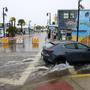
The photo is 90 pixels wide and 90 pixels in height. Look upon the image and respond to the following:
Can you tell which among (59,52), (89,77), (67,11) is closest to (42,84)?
(89,77)

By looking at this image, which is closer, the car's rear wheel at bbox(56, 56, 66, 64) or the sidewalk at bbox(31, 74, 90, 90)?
the sidewalk at bbox(31, 74, 90, 90)

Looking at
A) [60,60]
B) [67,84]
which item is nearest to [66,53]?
[60,60]

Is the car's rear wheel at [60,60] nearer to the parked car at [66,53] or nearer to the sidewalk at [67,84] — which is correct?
the parked car at [66,53]

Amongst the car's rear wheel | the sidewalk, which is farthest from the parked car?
the sidewalk

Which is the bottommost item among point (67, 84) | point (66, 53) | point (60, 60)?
point (60, 60)

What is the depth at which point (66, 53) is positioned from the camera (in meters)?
17.1

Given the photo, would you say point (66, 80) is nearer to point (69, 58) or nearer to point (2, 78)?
point (2, 78)

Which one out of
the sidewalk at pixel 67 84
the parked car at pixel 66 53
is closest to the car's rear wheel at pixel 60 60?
the parked car at pixel 66 53

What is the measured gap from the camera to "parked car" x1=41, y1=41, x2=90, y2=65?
17.0 m

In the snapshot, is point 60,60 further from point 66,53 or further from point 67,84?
point 67,84

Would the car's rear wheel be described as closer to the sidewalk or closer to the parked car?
the parked car

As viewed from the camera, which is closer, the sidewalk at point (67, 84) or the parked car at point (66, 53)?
the sidewalk at point (67, 84)

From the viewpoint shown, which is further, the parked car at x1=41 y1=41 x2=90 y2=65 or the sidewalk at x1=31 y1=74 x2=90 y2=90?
the parked car at x1=41 y1=41 x2=90 y2=65

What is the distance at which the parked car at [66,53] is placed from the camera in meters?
17.0
